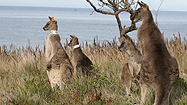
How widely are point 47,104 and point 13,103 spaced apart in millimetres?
687

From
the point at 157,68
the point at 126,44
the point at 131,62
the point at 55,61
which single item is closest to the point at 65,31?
the point at 55,61

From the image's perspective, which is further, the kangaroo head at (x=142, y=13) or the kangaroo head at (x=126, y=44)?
the kangaroo head at (x=126, y=44)

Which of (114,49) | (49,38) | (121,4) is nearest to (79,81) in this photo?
(49,38)

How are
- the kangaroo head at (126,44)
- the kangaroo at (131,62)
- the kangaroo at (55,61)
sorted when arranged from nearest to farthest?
the kangaroo at (131,62)
the kangaroo head at (126,44)
the kangaroo at (55,61)

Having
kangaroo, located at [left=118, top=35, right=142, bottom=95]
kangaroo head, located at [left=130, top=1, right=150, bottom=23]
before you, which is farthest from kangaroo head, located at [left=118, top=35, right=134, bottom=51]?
kangaroo head, located at [left=130, top=1, right=150, bottom=23]

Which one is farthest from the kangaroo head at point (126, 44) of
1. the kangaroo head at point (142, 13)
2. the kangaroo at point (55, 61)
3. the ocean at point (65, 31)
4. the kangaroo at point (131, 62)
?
the ocean at point (65, 31)

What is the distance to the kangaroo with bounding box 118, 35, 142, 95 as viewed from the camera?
4.92m

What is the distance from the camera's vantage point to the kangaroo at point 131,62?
16.1ft

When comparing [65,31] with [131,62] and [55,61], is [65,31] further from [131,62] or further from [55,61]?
[131,62]

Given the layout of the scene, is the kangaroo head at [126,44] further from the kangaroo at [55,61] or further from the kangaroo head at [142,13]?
the kangaroo at [55,61]

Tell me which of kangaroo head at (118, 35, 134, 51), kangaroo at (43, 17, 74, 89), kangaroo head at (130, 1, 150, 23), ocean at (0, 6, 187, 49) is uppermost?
kangaroo head at (130, 1, 150, 23)

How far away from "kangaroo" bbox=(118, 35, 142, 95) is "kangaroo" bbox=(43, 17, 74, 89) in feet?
5.00

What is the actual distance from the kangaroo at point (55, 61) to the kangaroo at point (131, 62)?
1.53 meters

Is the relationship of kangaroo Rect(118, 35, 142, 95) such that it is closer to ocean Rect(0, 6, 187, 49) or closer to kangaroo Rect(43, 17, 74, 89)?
kangaroo Rect(43, 17, 74, 89)
